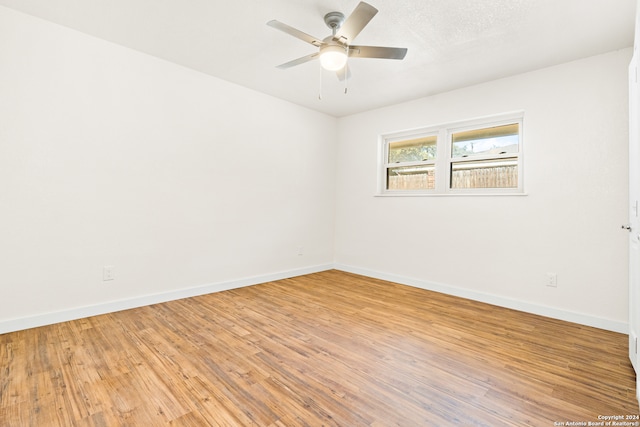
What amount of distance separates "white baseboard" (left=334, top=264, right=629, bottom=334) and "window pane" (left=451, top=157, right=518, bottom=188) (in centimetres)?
128

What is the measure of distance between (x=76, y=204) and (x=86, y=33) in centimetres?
152

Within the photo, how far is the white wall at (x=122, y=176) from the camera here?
7.91 ft

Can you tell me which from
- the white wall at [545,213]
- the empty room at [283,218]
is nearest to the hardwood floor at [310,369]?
the empty room at [283,218]

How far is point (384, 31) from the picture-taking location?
2.46 meters

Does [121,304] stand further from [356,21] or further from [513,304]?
[513,304]

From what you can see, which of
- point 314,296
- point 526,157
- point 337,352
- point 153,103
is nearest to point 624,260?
point 526,157

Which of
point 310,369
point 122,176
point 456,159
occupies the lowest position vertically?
point 310,369

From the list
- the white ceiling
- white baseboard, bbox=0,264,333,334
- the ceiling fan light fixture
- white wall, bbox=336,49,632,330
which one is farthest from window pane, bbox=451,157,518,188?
white baseboard, bbox=0,264,333,334

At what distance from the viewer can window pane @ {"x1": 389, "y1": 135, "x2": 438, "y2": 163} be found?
415 centimetres

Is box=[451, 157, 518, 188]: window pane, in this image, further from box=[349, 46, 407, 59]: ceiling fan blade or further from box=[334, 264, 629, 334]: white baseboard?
box=[349, 46, 407, 59]: ceiling fan blade

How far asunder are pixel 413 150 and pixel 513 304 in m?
2.32

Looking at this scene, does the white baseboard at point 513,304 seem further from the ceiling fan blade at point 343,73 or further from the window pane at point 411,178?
the ceiling fan blade at point 343,73

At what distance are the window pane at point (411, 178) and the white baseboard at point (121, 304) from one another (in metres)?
2.12

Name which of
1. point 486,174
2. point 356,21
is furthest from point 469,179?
point 356,21
